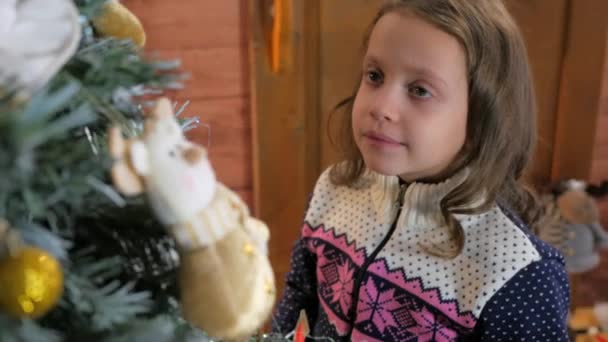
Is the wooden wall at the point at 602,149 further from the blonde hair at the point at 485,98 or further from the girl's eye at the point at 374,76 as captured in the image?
the girl's eye at the point at 374,76

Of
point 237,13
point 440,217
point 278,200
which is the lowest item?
point 278,200

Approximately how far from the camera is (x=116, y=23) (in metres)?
0.48

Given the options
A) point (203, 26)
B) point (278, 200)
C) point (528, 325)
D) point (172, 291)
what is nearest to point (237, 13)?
point (203, 26)

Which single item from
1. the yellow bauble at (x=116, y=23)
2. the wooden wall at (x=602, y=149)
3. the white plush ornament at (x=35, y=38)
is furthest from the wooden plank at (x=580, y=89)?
the white plush ornament at (x=35, y=38)

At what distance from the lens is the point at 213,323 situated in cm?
38

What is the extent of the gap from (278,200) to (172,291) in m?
1.20

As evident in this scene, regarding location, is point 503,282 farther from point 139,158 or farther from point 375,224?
point 139,158

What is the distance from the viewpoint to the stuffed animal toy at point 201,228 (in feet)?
1.16

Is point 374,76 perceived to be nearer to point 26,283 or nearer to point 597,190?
point 26,283

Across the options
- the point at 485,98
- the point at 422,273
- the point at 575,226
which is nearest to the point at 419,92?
the point at 485,98

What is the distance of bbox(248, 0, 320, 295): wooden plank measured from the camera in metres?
1.47

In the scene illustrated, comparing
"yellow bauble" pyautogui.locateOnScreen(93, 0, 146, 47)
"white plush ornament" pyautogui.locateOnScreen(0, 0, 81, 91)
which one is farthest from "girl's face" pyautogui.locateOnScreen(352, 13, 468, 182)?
"white plush ornament" pyautogui.locateOnScreen(0, 0, 81, 91)

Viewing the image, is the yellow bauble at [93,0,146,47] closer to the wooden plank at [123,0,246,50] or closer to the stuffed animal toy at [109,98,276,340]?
the stuffed animal toy at [109,98,276,340]

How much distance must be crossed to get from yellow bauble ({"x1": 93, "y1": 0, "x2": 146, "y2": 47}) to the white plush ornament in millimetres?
95
